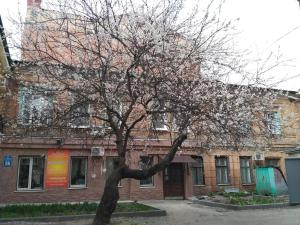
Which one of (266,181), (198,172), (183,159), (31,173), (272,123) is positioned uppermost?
(272,123)

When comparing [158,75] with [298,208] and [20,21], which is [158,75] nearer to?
[20,21]

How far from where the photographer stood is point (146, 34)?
10172mm

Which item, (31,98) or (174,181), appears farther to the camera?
(174,181)

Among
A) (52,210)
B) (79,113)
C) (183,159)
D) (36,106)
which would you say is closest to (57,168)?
(52,210)

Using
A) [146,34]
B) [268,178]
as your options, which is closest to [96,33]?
[146,34]

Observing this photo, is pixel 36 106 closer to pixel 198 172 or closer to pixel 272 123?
pixel 272 123

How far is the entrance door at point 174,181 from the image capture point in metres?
21.4

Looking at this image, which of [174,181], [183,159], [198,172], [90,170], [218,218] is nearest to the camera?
[218,218]

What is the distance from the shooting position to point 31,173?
62.0 ft

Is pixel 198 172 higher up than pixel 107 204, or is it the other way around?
pixel 198 172

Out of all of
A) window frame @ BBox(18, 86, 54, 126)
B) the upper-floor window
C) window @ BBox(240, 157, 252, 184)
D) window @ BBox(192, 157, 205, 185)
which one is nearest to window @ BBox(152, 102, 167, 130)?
the upper-floor window

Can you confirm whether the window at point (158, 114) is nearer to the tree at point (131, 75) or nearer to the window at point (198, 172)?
the tree at point (131, 75)

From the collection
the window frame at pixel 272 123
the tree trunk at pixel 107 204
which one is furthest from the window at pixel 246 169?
the tree trunk at pixel 107 204

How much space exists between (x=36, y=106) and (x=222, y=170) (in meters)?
14.3
